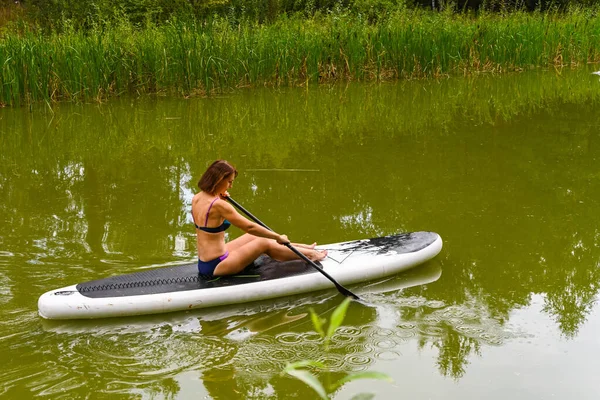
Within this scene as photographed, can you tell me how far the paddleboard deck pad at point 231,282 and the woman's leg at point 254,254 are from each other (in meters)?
0.04

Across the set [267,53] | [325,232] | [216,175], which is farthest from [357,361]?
[267,53]

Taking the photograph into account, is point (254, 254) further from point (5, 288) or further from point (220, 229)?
point (5, 288)

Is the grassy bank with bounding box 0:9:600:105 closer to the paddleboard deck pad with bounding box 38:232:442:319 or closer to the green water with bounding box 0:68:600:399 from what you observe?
the green water with bounding box 0:68:600:399

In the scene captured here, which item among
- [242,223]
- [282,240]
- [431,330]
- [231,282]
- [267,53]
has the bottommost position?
[431,330]

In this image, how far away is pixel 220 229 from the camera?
3912 millimetres

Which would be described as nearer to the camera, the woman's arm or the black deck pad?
the black deck pad

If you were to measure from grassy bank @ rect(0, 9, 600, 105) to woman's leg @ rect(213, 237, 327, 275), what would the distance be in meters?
6.62

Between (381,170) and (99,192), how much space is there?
2.70m

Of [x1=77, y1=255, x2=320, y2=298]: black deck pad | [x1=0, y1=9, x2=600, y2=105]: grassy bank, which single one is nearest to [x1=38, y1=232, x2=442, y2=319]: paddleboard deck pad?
[x1=77, y1=255, x2=320, y2=298]: black deck pad

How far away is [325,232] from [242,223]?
1.21 metres

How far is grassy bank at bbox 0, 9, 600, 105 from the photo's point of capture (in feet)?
31.2

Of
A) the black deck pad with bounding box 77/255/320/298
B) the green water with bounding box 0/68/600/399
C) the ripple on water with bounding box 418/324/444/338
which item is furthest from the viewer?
the black deck pad with bounding box 77/255/320/298

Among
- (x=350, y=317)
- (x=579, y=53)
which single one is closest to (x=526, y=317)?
(x=350, y=317)

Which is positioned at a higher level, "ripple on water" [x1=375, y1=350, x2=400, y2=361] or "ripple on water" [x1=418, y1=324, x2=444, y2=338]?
"ripple on water" [x1=375, y1=350, x2=400, y2=361]
